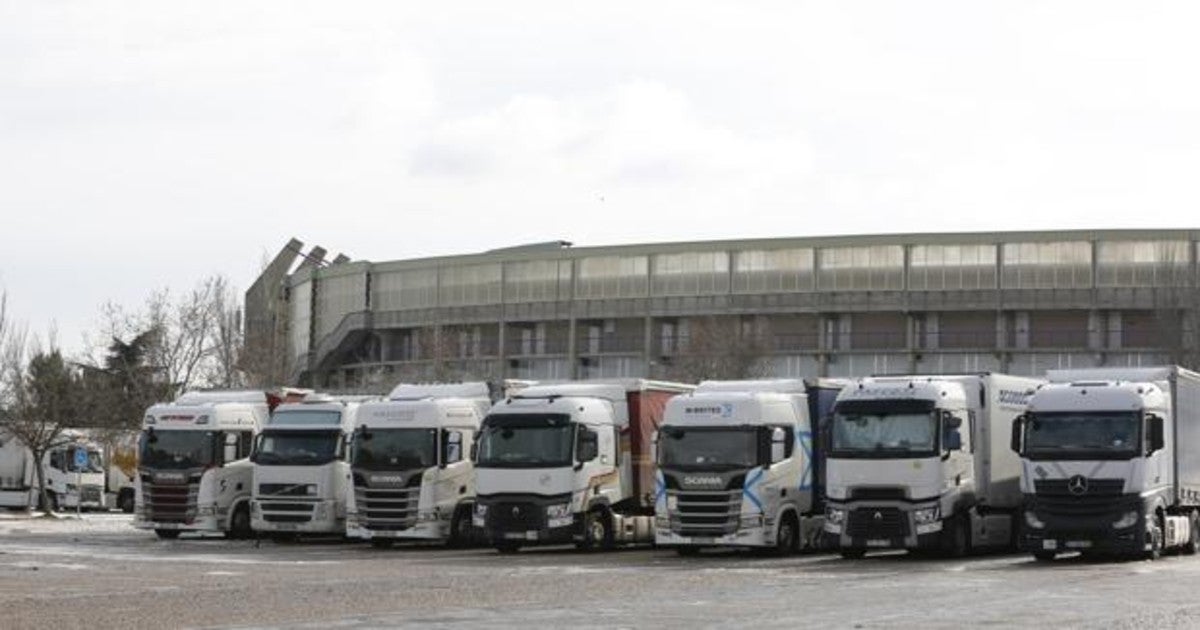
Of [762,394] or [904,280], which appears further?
[904,280]

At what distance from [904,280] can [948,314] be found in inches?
113

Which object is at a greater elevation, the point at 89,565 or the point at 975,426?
the point at 975,426

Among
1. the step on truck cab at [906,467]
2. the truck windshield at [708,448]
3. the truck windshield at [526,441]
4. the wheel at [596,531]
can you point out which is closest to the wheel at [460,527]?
the truck windshield at [526,441]

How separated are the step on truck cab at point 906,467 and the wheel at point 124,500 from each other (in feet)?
148

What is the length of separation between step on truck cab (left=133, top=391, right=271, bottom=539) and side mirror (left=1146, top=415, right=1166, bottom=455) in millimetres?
22055

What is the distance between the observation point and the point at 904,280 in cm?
10138

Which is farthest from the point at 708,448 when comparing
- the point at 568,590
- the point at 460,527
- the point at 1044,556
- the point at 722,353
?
the point at 722,353

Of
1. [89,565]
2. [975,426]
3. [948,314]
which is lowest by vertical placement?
[89,565]

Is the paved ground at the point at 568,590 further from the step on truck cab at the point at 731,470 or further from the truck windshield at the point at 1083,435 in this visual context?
the truck windshield at the point at 1083,435

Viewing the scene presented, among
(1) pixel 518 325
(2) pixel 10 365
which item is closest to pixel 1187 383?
(2) pixel 10 365

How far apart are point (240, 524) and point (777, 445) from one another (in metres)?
15.4

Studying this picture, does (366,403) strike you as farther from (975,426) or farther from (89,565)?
(975,426)

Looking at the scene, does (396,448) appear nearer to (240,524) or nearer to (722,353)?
(240,524)

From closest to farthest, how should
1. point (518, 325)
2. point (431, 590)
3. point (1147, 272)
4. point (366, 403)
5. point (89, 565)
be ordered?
1. point (431, 590)
2. point (89, 565)
3. point (366, 403)
4. point (1147, 272)
5. point (518, 325)
